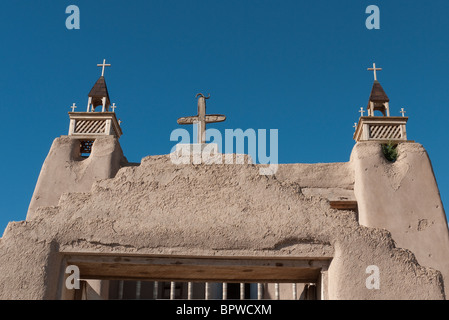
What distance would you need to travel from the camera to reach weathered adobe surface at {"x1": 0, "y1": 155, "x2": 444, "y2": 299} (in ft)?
22.9

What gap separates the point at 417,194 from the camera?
12867 millimetres

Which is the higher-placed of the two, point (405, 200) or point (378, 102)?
point (378, 102)

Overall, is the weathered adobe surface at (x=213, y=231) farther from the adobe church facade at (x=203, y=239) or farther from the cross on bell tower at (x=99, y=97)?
the cross on bell tower at (x=99, y=97)

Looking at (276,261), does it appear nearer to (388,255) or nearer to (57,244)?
(388,255)

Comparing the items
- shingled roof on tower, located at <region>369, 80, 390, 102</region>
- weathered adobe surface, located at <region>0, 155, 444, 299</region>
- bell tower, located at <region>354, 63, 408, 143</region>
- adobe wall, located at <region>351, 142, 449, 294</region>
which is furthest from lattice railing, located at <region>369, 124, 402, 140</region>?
weathered adobe surface, located at <region>0, 155, 444, 299</region>

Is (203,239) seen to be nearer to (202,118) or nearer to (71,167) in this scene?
(202,118)

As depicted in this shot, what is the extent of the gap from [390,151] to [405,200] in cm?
138

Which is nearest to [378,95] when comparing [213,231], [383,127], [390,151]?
[383,127]

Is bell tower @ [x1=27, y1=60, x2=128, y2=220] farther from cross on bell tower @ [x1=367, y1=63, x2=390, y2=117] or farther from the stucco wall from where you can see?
cross on bell tower @ [x1=367, y1=63, x2=390, y2=117]

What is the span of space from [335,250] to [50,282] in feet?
11.3

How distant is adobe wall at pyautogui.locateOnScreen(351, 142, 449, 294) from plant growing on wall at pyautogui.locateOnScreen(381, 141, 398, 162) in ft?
0.44

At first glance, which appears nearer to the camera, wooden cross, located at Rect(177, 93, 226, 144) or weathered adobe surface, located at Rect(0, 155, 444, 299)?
weathered adobe surface, located at Rect(0, 155, 444, 299)

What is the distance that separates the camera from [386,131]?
14.1m
